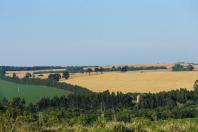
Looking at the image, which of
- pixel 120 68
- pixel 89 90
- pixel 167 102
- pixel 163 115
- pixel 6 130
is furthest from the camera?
pixel 120 68

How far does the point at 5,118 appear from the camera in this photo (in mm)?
14672

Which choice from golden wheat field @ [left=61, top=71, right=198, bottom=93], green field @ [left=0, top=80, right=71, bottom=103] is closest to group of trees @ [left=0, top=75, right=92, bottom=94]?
golden wheat field @ [left=61, top=71, right=198, bottom=93]

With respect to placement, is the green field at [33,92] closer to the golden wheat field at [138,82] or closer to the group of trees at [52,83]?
the group of trees at [52,83]

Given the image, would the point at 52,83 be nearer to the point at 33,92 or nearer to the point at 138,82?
the point at 33,92

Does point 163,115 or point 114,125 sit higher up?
point 114,125

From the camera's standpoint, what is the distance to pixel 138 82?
11262 cm

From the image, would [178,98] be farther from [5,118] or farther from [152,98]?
[5,118]

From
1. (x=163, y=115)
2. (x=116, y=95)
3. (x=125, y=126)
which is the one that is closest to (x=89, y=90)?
(x=116, y=95)

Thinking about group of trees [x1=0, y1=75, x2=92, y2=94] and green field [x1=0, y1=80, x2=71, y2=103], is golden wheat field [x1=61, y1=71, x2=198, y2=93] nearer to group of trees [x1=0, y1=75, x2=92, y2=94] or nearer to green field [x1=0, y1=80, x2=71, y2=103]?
group of trees [x1=0, y1=75, x2=92, y2=94]

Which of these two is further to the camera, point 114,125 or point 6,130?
point 114,125

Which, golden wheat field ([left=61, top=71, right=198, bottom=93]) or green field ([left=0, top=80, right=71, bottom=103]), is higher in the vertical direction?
golden wheat field ([left=61, top=71, right=198, bottom=93])

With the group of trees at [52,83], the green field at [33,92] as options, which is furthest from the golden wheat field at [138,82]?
the green field at [33,92]

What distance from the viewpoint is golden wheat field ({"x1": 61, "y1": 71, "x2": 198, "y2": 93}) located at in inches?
4117

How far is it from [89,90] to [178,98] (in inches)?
796
